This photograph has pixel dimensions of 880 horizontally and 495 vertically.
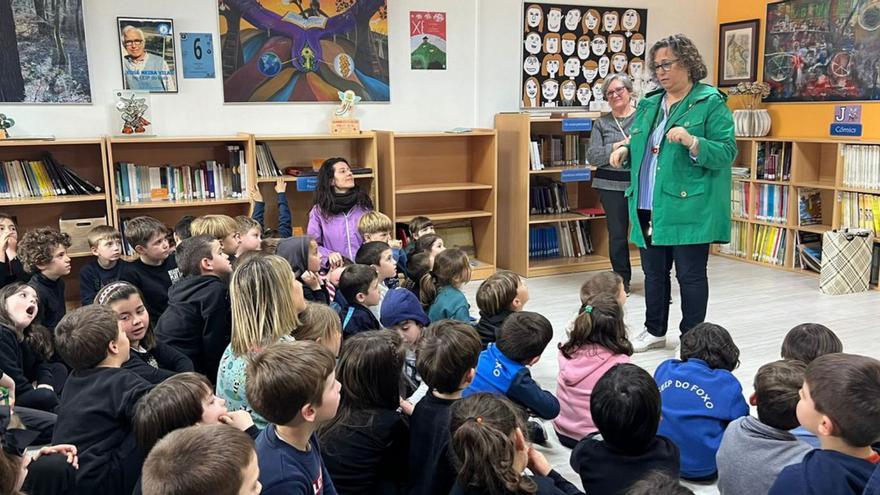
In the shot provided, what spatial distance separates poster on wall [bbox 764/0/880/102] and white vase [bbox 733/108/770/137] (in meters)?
0.25

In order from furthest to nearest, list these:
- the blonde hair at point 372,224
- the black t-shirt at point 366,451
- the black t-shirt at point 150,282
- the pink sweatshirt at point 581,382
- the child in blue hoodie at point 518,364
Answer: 1. the blonde hair at point 372,224
2. the black t-shirt at point 150,282
3. the pink sweatshirt at point 581,382
4. the child in blue hoodie at point 518,364
5. the black t-shirt at point 366,451

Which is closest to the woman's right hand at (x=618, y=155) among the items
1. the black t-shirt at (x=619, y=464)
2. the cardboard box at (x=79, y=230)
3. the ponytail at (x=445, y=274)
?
the ponytail at (x=445, y=274)

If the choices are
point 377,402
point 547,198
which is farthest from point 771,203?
point 377,402

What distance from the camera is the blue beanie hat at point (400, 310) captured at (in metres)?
3.14

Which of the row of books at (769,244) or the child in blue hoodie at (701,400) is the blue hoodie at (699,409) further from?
the row of books at (769,244)

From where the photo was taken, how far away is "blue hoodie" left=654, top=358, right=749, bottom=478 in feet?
8.01

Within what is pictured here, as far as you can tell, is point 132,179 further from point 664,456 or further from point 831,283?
point 831,283

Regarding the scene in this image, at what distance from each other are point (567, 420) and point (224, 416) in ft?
4.98

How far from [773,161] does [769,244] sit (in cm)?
74

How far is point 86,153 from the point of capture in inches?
196

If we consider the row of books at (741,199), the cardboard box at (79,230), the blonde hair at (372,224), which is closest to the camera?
the blonde hair at (372,224)

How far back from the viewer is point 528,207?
19.3 ft

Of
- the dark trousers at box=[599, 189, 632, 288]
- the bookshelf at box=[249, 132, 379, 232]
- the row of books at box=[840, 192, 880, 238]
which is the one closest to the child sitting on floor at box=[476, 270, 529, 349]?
the dark trousers at box=[599, 189, 632, 288]

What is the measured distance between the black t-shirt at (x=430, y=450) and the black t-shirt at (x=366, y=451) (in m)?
0.06
